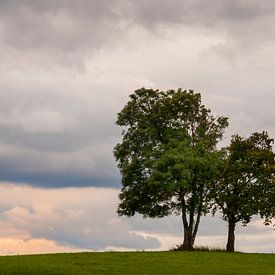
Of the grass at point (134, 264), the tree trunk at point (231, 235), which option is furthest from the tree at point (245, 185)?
the grass at point (134, 264)

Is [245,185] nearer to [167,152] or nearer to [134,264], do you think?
[167,152]

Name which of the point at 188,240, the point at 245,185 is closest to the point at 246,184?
the point at 245,185

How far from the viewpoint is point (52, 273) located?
1566 inches

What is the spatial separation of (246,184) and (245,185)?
22 cm

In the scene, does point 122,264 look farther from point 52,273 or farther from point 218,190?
point 218,190

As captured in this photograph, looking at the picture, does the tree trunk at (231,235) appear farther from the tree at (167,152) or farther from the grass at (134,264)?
the grass at (134,264)

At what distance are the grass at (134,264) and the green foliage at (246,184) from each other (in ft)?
59.1

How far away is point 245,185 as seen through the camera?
77.4 m

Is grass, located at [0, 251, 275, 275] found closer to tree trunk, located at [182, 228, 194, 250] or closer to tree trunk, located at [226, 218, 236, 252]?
tree trunk, located at [182, 228, 194, 250]

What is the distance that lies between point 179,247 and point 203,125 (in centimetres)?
1543

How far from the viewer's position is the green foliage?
76.2m

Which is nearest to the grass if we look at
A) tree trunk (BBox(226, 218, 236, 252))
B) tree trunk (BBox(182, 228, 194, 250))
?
tree trunk (BBox(182, 228, 194, 250))

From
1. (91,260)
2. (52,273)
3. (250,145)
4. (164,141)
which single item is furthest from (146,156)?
(52,273)

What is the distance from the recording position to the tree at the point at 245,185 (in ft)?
250
